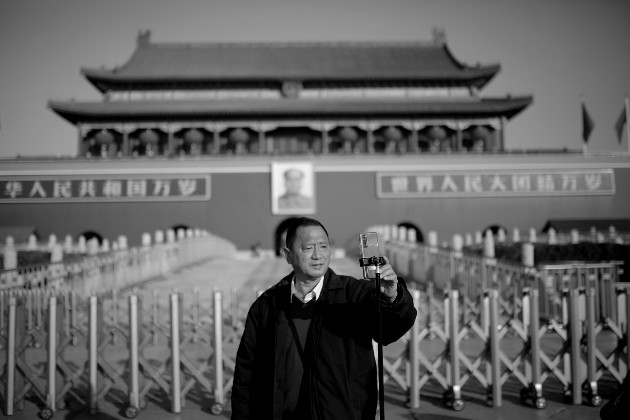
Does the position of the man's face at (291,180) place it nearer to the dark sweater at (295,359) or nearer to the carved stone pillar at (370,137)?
the carved stone pillar at (370,137)

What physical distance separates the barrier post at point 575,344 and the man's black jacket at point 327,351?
2.37 metres

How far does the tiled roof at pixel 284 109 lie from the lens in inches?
888

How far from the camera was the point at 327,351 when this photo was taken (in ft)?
7.49

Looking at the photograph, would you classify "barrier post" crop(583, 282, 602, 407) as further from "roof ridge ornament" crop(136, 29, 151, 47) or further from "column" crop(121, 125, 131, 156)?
"roof ridge ornament" crop(136, 29, 151, 47)

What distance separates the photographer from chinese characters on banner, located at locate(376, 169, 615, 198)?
21312 mm

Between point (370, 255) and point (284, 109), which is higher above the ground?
point (284, 109)

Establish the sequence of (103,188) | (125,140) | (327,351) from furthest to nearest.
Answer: (125,140) → (103,188) → (327,351)

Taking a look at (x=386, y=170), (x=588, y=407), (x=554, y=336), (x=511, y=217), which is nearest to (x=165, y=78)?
(x=386, y=170)

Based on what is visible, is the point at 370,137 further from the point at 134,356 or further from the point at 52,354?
the point at 52,354

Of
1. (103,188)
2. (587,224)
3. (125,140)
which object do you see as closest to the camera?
(587,224)

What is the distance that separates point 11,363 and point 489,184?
19571 millimetres

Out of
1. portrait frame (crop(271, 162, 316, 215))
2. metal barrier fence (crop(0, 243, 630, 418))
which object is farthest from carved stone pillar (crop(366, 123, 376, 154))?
metal barrier fence (crop(0, 243, 630, 418))

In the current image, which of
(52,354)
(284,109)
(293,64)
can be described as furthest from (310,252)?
(293,64)

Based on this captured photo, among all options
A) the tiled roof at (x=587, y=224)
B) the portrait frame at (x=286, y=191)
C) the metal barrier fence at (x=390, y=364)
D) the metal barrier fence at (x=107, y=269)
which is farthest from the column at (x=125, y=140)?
the metal barrier fence at (x=390, y=364)
